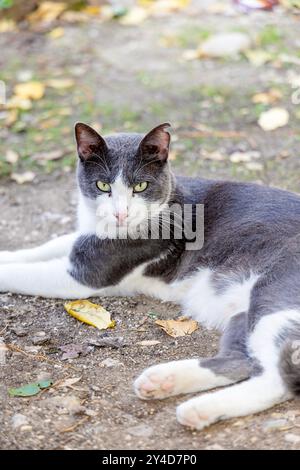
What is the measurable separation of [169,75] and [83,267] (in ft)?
10.7

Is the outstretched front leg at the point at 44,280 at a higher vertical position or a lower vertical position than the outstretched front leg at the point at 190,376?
lower

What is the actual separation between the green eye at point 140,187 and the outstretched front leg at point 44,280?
54 cm

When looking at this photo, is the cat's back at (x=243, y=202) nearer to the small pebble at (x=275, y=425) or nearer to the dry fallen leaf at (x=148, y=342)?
the dry fallen leaf at (x=148, y=342)

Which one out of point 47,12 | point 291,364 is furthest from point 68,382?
point 47,12

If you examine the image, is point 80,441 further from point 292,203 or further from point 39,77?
point 39,77

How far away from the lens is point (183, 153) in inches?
209

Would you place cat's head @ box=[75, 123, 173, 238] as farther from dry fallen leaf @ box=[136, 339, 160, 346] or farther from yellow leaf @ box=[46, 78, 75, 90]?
yellow leaf @ box=[46, 78, 75, 90]

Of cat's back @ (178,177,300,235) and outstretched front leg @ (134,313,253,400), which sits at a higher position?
cat's back @ (178,177,300,235)

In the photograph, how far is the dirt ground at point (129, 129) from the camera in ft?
9.02

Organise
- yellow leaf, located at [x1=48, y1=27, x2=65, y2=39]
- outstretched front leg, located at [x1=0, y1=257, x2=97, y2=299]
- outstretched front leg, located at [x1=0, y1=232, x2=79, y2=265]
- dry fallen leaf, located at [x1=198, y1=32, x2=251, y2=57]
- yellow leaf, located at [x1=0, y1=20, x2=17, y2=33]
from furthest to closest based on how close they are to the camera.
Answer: yellow leaf, located at [x1=0, y1=20, x2=17, y2=33]
yellow leaf, located at [x1=48, y1=27, x2=65, y2=39]
dry fallen leaf, located at [x1=198, y1=32, x2=251, y2=57]
outstretched front leg, located at [x1=0, y1=232, x2=79, y2=265]
outstretched front leg, located at [x1=0, y1=257, x2=97, y2=299]

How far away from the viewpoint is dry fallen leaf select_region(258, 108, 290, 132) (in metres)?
5.56

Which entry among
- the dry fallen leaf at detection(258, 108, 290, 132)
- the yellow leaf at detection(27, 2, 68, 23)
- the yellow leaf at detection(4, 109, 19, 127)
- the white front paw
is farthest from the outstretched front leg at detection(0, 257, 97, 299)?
the yellow leaf at detection(27, 2, 68, 23)

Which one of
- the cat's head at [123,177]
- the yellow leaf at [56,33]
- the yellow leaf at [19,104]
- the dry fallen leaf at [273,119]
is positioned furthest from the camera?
the yellow leaf at [56,33]

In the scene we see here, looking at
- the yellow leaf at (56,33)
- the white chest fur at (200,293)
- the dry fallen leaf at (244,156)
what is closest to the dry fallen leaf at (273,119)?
the dry fallen leaf at (244,156)
